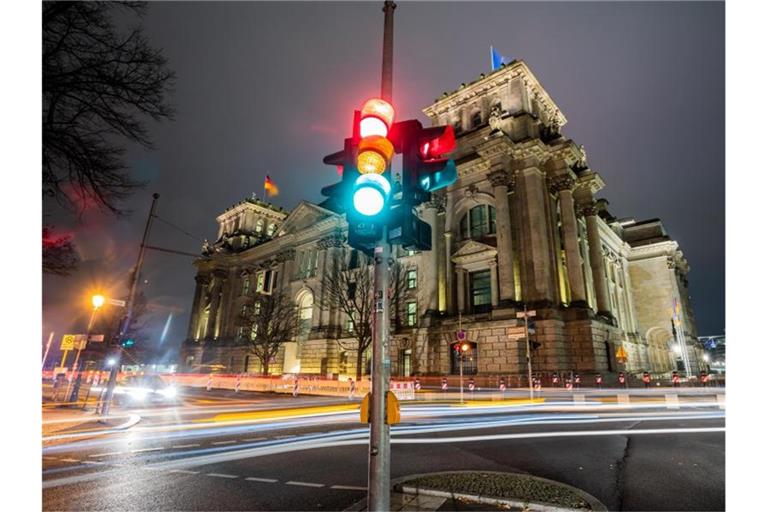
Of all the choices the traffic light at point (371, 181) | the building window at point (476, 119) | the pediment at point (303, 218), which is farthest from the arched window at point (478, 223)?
the traffic light at point (371, 181)

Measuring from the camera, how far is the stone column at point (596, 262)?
34.9 m

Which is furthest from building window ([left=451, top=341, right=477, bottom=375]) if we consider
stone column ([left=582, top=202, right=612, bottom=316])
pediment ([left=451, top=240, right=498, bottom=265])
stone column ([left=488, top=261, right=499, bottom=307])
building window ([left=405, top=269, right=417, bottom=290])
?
stone column ([left=582, top=202, right=612, bottom=316])

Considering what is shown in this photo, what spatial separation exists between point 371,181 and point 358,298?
37644 millimetres

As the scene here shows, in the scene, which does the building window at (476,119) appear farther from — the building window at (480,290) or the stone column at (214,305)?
the stone column at (214,305)

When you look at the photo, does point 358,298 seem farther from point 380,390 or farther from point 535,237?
point 380,390

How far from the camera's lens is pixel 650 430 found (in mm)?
9820

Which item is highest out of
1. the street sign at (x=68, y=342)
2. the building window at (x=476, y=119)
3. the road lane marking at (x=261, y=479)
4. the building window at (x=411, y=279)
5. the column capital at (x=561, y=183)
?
the building window at (x=476, y=119)

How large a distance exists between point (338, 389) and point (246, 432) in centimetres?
1620

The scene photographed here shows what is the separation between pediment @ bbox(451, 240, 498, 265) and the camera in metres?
34.4

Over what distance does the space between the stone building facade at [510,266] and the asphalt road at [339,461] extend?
18.7 feet

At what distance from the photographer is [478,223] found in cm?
3769

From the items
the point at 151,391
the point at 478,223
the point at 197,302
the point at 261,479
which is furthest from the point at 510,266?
the point at 197,302
